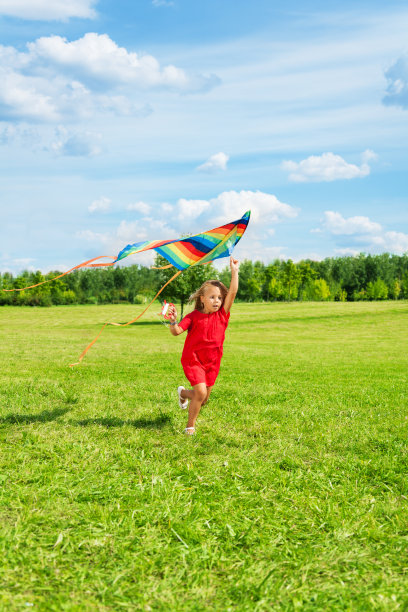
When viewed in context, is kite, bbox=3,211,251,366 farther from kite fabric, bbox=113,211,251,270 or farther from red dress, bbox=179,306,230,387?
red dress, bbox=179,306,230,387

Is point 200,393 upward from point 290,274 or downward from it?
downward

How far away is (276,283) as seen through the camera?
280 feet

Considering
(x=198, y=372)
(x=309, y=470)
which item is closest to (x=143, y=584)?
(x=309, y=470)

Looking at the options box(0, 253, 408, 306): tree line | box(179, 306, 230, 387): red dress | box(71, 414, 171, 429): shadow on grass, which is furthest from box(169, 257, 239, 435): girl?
box(0, 253, 408, 306): tree line

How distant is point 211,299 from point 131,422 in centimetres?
Answer: 215

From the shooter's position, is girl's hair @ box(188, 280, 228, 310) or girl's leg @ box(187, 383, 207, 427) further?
girl's hair @ box(188, 280, 228, 310)

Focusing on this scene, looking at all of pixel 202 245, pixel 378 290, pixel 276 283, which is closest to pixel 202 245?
pixel 202 245

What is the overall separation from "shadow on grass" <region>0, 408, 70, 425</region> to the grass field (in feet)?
0.15

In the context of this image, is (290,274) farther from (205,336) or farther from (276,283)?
(205,336)

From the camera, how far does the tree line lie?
78.0 meters

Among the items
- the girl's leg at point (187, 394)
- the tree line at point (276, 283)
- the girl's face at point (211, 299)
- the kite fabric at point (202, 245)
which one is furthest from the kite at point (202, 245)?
the tree line at point (276, 283)

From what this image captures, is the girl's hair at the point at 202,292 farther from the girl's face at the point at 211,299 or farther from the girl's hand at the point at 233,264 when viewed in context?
the girl's hand at the point at 233,264

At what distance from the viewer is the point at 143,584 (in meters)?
3.28

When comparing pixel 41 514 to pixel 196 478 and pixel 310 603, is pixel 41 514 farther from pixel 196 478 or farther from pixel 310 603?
pixel 310 603
